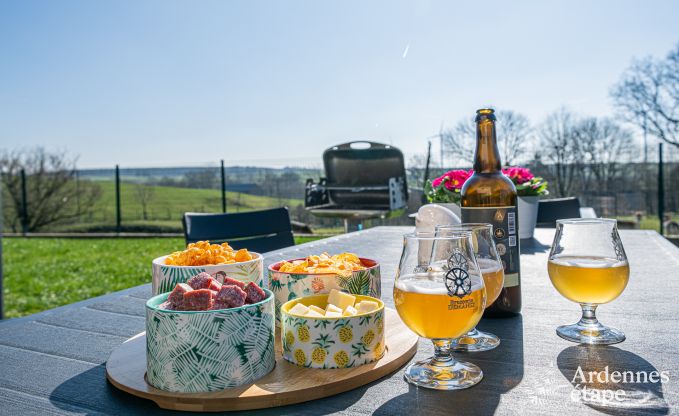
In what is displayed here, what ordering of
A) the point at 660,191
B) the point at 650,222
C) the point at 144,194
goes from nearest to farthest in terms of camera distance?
the point at 660,191 → the point at 650,222 → the point at 144,194

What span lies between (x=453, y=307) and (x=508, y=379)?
109 mm

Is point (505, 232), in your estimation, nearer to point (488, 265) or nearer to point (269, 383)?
point (488, 265)

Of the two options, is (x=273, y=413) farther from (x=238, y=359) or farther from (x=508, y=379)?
(x=508, y=379)

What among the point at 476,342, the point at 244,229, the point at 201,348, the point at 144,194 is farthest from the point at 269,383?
the point at 144,194

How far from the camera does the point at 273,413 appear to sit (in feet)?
1.84

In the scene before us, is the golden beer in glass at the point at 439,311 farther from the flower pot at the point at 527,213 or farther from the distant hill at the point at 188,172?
the distant hill at the point at 188,172

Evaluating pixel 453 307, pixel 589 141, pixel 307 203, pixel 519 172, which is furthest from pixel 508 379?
pixel 589 141

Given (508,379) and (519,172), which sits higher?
(519,172)

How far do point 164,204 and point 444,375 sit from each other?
10942 mm

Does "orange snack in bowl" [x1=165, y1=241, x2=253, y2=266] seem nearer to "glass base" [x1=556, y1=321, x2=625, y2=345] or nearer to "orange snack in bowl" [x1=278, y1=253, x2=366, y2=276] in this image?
"orange snack in bowl" [x1=278, y1=253, x2=366, y2=276]

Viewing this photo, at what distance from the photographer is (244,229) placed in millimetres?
2277

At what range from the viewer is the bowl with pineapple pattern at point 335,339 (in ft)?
2.11

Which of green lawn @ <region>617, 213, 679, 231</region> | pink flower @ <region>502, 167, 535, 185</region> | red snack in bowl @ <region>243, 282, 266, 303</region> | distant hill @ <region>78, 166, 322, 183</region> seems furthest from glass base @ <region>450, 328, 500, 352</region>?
distant hill @ <region>78, 166, 322, 183</region>

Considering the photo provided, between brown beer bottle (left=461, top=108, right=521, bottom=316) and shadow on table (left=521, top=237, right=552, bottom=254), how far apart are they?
2.80 ft
